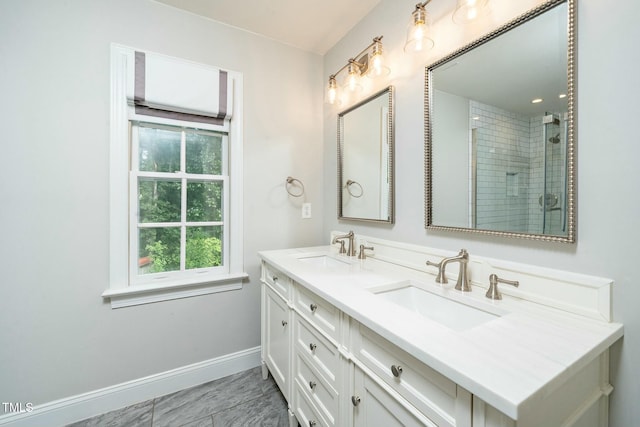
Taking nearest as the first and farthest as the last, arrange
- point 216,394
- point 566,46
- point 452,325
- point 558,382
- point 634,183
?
point 558,382
point 634,183
point 566,46
point 452,325
point 216,394

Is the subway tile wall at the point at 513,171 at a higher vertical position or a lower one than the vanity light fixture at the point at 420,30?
lower

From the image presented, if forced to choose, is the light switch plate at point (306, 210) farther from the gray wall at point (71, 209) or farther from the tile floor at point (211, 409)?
the tile floor at point (211, 409)

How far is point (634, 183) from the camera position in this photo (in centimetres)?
71

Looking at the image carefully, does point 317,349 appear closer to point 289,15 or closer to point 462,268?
point 462,268

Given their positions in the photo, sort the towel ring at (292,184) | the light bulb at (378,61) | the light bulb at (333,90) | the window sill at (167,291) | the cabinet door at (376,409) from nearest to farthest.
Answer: the cabinet door at (376,409)
the light bulb at (378,61)
the window sill at (167,291)
the light bulb at (333,90)
the towel ring at (292,184)

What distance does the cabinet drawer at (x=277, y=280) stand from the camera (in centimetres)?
139

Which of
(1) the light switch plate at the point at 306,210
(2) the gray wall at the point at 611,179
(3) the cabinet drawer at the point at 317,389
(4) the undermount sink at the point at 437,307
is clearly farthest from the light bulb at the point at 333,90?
(3) the cabinet drawer at the point at 317,389

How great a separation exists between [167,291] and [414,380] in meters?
1.57

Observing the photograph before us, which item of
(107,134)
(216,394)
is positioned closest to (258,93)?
(107,134)

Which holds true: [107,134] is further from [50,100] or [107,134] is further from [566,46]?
[566,46]

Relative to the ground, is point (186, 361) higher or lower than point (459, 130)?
lower

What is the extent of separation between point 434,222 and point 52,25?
224 cm

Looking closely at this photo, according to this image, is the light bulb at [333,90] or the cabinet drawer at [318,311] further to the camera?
the light bulb at [333,90]

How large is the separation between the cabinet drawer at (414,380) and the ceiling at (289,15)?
1.83 m
